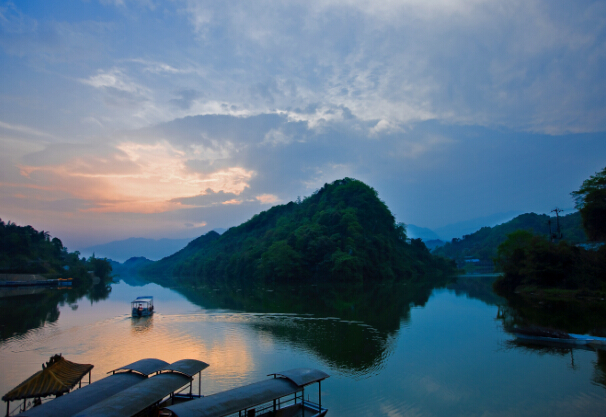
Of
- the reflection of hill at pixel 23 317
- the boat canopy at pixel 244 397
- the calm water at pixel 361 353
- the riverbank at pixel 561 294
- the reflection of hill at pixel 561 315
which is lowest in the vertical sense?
the calm water at pixel 361 353

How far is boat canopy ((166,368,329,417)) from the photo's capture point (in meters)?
8.25

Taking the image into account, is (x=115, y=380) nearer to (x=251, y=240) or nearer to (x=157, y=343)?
(x=157, y=343)

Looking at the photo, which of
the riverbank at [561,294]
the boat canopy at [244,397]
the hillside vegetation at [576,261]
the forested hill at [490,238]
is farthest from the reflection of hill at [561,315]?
the forested hill at [490,238]

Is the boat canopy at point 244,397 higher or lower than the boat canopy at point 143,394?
lower

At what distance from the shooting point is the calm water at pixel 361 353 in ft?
42.1

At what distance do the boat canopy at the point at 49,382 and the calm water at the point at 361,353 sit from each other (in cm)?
476

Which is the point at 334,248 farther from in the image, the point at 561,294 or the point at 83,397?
the point at 83,397

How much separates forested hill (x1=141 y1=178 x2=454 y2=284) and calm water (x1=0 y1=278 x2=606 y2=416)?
43664 mm

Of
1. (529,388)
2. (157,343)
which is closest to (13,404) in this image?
(157,343)

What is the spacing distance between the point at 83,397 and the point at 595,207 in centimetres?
4303

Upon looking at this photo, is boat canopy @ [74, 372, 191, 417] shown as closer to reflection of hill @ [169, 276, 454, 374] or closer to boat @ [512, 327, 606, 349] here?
reflection of hill @ [169, 276, 454, 374]

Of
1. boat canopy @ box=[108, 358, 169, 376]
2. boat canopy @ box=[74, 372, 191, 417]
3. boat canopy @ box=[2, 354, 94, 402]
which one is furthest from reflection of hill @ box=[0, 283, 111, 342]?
boat canopy @ box=[74, 372, 191, 417]

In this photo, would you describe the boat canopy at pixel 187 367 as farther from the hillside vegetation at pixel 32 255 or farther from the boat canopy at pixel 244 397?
the hillside vegetation at pixel 32 255

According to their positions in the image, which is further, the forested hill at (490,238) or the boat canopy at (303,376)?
the forested hill at (490,238)
